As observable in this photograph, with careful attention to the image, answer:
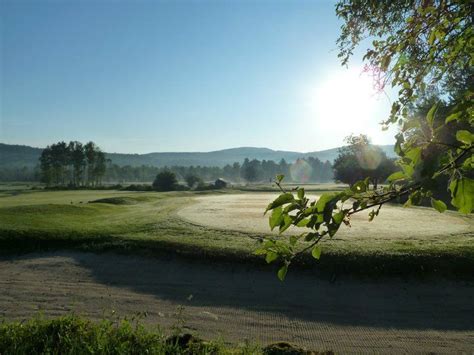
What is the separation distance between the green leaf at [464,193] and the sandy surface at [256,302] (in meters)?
7.54

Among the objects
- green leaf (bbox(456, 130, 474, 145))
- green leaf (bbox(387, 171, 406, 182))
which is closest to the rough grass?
green leaf (bbox(387, 171, 406, 182))

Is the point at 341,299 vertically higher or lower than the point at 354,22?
lower

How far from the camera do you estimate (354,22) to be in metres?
7.11

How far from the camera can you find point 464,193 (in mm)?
1692

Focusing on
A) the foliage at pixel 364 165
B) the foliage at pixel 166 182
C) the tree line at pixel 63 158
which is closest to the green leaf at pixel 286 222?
the foliage at pixel 364 165

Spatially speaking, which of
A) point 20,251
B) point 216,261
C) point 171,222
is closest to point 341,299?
point 216,261

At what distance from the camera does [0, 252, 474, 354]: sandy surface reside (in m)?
8.78

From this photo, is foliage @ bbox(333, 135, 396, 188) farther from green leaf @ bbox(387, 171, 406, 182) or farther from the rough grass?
green leaf @ bbox(387, 171, 406, 182)

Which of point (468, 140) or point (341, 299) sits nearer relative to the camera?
point (468, 140)

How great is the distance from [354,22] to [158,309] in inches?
344

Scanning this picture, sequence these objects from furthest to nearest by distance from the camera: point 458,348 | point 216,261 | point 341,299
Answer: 1. point 216,261
2. point 341,299
3. point 458,348

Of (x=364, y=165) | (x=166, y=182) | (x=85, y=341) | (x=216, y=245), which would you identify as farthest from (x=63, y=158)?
(x=85, y=341)

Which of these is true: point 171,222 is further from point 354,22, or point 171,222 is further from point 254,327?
point 354,22

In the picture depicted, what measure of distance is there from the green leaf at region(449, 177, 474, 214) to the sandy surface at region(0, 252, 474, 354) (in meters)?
7.54
